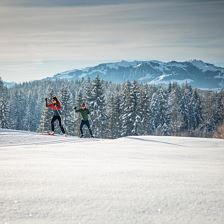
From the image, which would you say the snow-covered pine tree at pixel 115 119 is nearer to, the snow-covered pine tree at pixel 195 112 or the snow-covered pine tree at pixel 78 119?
the snow-covered pine tree at pixel 78 119

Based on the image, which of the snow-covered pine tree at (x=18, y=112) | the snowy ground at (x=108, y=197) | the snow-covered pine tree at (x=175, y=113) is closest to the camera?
the snowy ground at (x=108, y=197)

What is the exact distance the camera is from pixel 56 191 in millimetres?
3455

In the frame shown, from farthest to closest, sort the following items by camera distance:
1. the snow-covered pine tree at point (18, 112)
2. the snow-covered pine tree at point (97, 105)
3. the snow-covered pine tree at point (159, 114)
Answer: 1. the snow-covered pine tree at point (18, 112)
2. the snow-covered pine tree at point (159, 114)
3. the snow-covered pine tree at point (97, 105)

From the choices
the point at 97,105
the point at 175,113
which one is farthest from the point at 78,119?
the point at 175,113

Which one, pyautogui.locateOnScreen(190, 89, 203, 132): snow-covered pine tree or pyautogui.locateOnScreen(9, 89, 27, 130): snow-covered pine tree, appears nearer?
pyautogui.locateOnScreen(190, 89, 203, 132): snow-covered pine tree

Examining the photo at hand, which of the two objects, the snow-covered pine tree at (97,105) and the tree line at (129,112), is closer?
the snow-covered pine tree at (97,105)

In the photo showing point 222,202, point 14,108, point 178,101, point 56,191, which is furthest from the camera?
point 14,108

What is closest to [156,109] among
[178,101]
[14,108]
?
Result: [178,101]

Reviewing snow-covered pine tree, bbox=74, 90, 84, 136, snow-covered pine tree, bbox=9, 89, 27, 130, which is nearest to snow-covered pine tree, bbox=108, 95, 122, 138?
snow-covered pine tree, bbox=74, 90, 84, 136

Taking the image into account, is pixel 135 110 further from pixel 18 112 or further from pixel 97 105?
pixel 18 112

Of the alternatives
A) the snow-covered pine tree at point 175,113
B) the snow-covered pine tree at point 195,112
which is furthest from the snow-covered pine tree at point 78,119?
→ the snow-covered pine tree at point 195,112

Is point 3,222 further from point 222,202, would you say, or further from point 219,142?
point 219,142

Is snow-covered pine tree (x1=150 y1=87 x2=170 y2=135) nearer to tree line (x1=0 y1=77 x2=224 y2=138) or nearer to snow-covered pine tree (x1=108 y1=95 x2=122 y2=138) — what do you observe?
tree line (x1=0 y1=77 x2=224 y2=138)

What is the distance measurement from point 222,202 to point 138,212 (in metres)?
0.89
